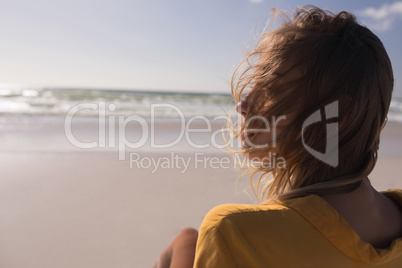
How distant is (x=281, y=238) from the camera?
2.35 ft

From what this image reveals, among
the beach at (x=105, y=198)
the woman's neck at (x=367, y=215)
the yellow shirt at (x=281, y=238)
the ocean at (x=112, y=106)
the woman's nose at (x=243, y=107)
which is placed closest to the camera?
the yellow shirt at (x=281, y=238)

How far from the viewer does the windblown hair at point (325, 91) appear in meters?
0.89

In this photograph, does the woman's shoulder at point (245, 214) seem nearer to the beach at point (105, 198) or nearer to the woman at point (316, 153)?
the woman at point (316, 153)

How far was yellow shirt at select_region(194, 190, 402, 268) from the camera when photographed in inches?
27.8

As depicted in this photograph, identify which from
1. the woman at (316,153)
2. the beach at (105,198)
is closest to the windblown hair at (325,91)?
the woman at (316,153)

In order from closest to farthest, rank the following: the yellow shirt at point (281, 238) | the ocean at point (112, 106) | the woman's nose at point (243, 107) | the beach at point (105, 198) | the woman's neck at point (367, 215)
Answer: the yellow shirt at point (281, 238), the woman's neck at point (367, 215), the woman's nose at point (243, 107), the beach at point (105, 198), the ocean at point (112, 106)

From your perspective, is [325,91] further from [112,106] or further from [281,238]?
[112,106]

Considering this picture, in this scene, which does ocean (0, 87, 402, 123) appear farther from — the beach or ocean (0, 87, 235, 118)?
the beach

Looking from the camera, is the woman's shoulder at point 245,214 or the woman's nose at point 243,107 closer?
the woman's shoulder at point 245,214

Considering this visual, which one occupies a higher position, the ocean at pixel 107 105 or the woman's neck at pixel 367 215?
the ocean at pixel 107 105

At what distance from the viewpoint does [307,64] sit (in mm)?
932

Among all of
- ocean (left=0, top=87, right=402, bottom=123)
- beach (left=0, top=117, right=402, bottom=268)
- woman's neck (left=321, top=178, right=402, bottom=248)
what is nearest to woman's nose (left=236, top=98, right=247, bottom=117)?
woman's neck (left=321, top=178, right=402, bottom=248)

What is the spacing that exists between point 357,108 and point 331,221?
31cm

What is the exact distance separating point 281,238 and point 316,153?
1.07 feet
